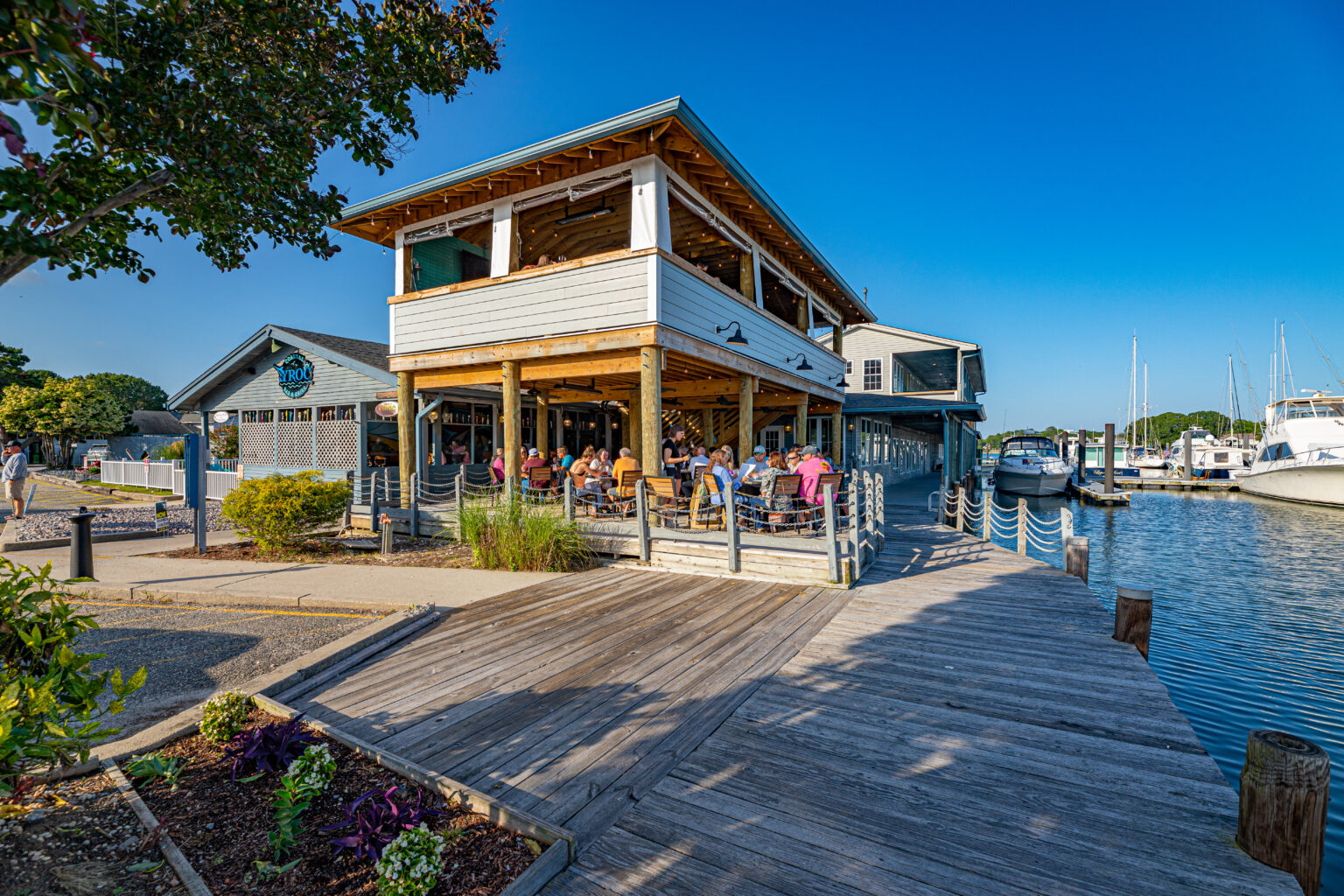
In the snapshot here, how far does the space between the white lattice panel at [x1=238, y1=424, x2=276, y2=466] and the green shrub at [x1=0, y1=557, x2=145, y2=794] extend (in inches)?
668

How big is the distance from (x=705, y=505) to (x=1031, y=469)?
23.8 m

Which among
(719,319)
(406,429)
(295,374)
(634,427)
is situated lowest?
(406,429)

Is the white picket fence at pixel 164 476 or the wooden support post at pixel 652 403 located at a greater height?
the wooden support post at pixel 652 403

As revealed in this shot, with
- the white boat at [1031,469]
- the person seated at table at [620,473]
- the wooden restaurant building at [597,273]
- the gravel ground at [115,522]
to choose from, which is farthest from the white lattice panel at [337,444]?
the white boat at [1031,469]

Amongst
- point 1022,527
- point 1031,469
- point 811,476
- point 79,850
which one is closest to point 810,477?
point 811,476

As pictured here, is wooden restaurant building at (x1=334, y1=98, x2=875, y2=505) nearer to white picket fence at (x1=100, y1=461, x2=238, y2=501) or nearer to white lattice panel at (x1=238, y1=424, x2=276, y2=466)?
white lattice panel at (x1=238, y1=424, x2=276, y2=466)

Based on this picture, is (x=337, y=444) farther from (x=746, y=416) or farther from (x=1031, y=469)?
(x=1031, y=469)

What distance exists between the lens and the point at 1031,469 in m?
26.6

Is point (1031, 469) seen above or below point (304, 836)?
above

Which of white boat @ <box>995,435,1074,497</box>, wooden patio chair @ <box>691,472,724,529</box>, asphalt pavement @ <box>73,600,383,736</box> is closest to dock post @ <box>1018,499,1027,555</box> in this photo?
wooden patio chair @ <box>691,472,724,529</box>

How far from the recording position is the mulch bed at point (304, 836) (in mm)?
2150

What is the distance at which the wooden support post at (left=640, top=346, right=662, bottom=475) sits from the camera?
8.61 m

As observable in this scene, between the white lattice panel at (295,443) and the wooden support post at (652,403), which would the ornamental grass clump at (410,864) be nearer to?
the wooden support post at (652,403)

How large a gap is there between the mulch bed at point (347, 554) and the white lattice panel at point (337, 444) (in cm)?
507
